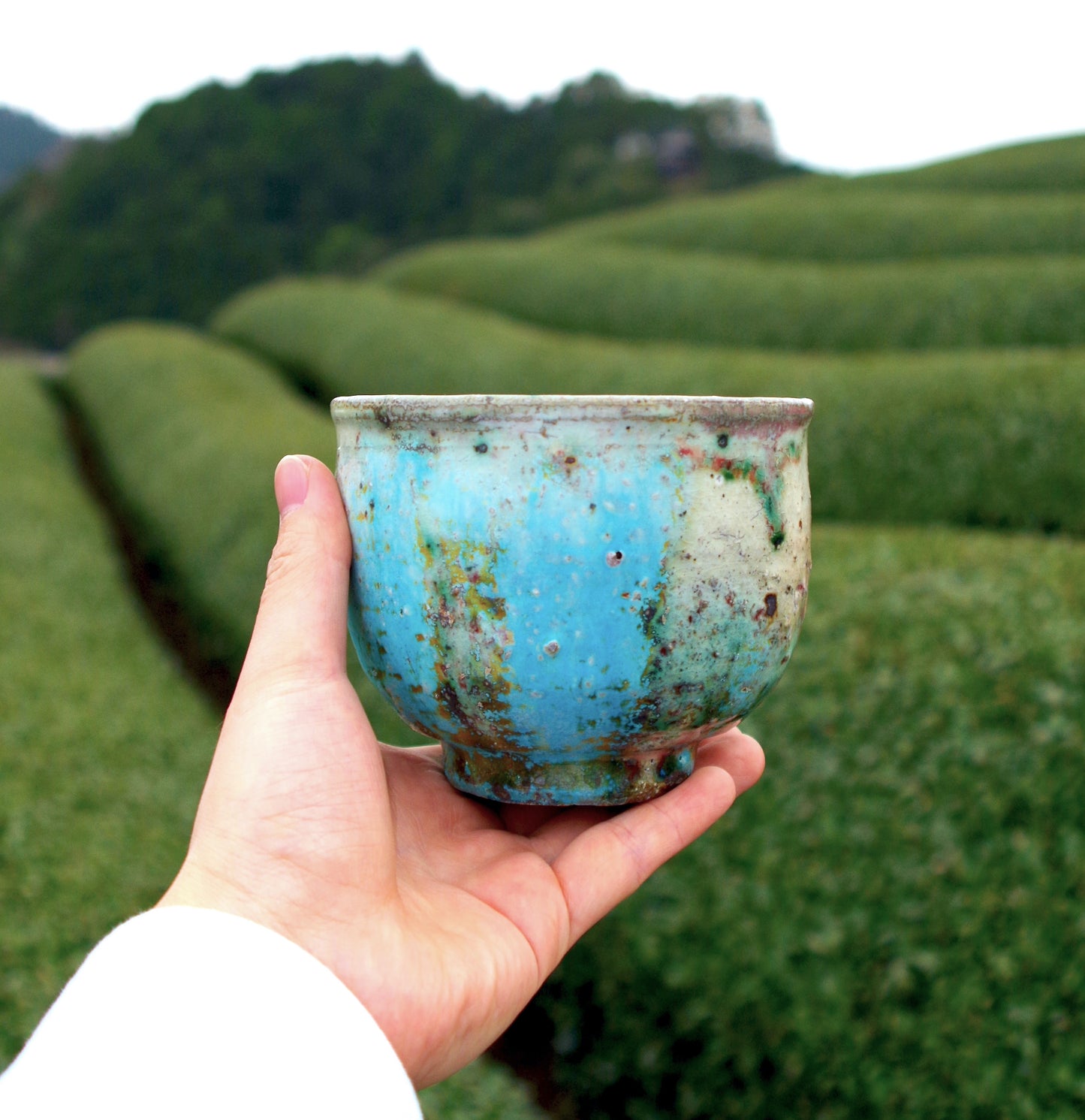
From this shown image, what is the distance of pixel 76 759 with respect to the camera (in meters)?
4.14

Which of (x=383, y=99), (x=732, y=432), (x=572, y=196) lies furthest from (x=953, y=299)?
(x=383, y=99)

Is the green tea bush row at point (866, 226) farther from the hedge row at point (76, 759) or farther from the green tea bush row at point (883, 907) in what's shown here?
the hedge row at point (76, 759)

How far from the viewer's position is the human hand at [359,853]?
1.31 m

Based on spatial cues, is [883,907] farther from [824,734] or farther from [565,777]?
[565,777]

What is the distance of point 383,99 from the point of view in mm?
37656

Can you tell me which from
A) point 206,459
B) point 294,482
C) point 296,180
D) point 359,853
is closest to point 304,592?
point 294,482

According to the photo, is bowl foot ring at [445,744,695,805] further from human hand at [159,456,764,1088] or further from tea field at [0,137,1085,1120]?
tea field at [0,137,1085,1120]

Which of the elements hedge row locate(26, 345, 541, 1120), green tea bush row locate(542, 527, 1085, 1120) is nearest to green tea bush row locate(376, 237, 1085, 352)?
hedge row locate(26, 345, 541, 1120)

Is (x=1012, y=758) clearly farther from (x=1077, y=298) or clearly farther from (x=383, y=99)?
(x=383, y=99)

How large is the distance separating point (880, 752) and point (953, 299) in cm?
627

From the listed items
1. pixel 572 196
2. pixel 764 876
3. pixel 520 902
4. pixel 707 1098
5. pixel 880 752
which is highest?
pixel 572 196

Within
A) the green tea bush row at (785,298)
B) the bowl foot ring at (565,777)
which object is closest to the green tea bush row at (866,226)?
the green tea bush row at (785,298)

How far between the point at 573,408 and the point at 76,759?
3659mm

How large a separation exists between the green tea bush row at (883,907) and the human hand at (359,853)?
4.63 feet
